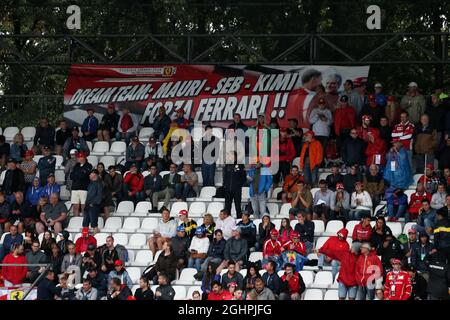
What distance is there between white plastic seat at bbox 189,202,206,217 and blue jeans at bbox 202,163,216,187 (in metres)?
0.86

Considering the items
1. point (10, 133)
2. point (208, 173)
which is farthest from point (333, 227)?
point (10, 133)

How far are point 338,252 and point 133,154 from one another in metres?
6.10

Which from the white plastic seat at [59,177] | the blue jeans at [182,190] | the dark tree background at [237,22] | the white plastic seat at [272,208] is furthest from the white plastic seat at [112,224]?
the dark tree background at [237,22]

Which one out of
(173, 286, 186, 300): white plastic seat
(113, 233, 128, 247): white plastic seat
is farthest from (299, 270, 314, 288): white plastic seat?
(113, 233, 128, 247): white plastic seat

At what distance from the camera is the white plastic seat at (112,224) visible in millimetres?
24359

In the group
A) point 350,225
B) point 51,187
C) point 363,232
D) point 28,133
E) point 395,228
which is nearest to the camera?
point 363,232

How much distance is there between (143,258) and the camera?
23.0m

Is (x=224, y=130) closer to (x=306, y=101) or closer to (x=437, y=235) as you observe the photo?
(x=306, y=101)

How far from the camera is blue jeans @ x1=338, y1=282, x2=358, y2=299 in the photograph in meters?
20.6

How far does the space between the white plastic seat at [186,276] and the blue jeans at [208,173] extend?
3501 mm

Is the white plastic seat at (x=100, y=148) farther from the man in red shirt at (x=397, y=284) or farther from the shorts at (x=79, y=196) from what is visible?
the man in red shirt at (x=397, y=284)

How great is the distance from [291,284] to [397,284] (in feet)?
5.68

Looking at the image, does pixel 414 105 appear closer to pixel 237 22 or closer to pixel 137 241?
pixel 237 22

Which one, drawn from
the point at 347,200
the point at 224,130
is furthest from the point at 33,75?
the point at 347,200
